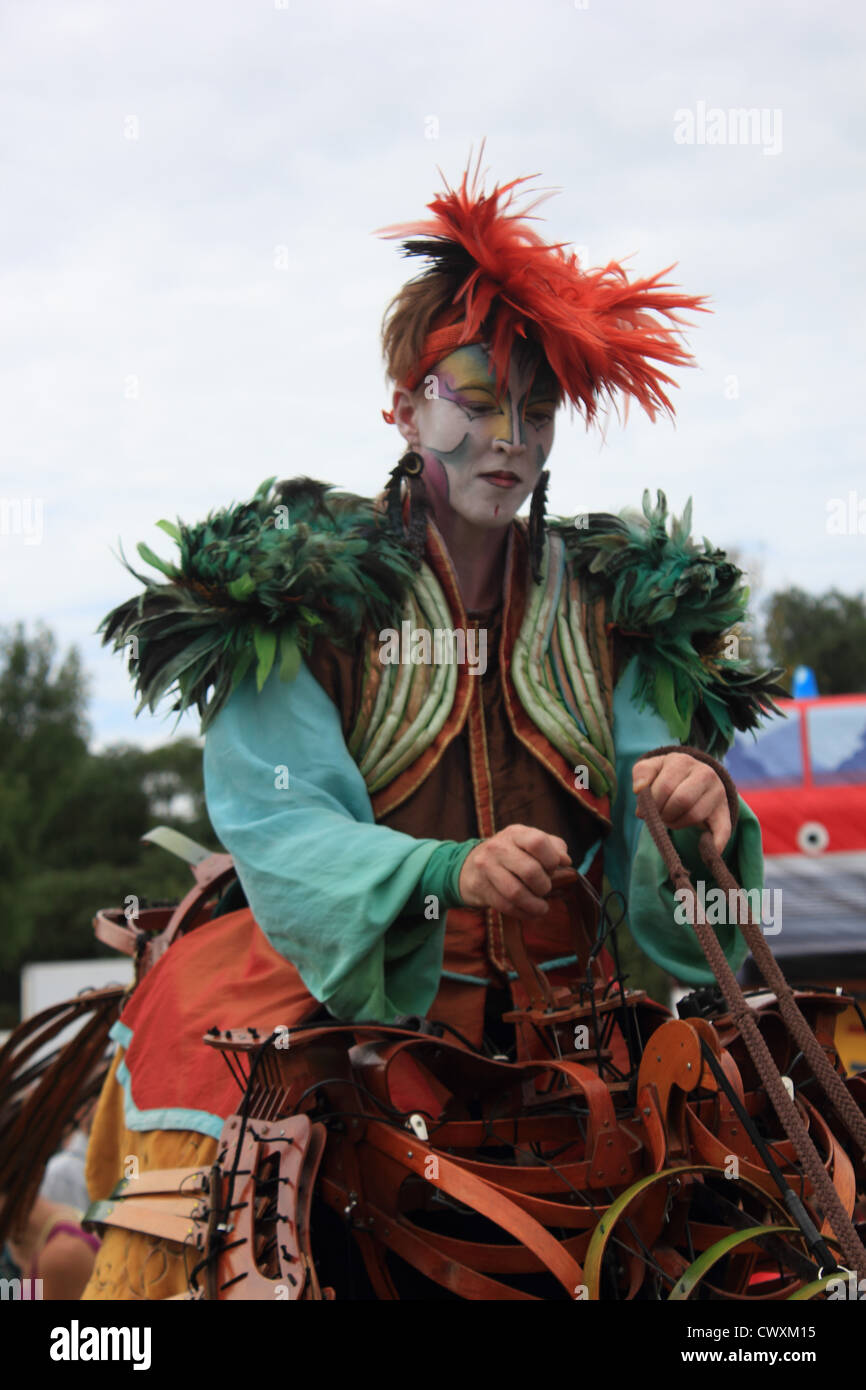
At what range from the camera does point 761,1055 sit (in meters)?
1.77

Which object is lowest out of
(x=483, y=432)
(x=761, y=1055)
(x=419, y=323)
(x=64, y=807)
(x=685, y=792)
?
(x=64, y=807)


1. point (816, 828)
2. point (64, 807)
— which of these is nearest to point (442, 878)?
point (816, 828)

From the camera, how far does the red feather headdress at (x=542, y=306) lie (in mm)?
2447

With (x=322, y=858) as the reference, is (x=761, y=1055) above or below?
below

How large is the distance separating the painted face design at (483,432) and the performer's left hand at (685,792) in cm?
67

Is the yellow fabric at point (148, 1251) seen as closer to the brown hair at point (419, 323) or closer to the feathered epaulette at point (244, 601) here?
the feathered epaulette at point (244, 601)

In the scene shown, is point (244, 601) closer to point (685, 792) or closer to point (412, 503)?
point (412, 503)

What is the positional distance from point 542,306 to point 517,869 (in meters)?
1.10

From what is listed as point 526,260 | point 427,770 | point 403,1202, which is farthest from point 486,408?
point 403,1202

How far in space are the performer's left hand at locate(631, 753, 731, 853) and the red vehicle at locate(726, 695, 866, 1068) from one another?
5794mm

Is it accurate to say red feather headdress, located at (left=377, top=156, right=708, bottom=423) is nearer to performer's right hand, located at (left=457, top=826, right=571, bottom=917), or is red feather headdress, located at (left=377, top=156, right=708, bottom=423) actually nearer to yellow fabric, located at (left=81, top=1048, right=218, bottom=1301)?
performer's right hand, located at (left=457, top=826, right=571, bottom=917)

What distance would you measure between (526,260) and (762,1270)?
1804 millimetres

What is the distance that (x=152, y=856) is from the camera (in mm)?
21625
